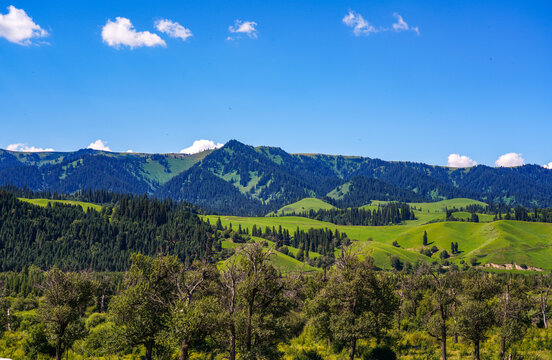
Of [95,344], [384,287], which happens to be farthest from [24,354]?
[384,287]

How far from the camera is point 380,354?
58.6 m

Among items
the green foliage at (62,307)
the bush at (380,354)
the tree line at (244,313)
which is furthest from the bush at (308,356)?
the green foliage at (62,307)

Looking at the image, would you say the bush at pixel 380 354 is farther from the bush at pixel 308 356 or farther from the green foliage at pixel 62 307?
the green foliage at pixel 62 307

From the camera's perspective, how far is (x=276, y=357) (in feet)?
154

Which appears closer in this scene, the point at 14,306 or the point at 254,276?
the point at 254,276

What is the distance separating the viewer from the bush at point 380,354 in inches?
2243

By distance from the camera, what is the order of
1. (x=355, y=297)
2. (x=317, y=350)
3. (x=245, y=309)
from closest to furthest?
(x=245, y=309) < (x=355, y=297) < (x=317, y=350)

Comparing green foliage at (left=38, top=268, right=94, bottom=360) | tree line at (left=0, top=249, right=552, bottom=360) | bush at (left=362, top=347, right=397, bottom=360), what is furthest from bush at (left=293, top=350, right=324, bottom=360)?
green foliage at (left=38, top=268, right=94, bottom=360)

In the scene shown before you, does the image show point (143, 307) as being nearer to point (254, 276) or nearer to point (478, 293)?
point (254, 276)

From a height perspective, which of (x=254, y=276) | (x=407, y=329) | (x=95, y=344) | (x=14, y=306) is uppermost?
(x=254, y=276)

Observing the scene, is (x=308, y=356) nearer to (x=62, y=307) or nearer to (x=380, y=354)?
(x=380, y=354)

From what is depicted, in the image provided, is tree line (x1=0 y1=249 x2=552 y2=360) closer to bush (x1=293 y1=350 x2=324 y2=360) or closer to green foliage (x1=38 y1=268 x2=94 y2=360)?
green foliage (x1=38 y1=268 x2=94 y2=360)

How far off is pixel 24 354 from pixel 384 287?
5963cm

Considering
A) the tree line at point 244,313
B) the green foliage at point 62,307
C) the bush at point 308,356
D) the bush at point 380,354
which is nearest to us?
the tree line at point 244,313
